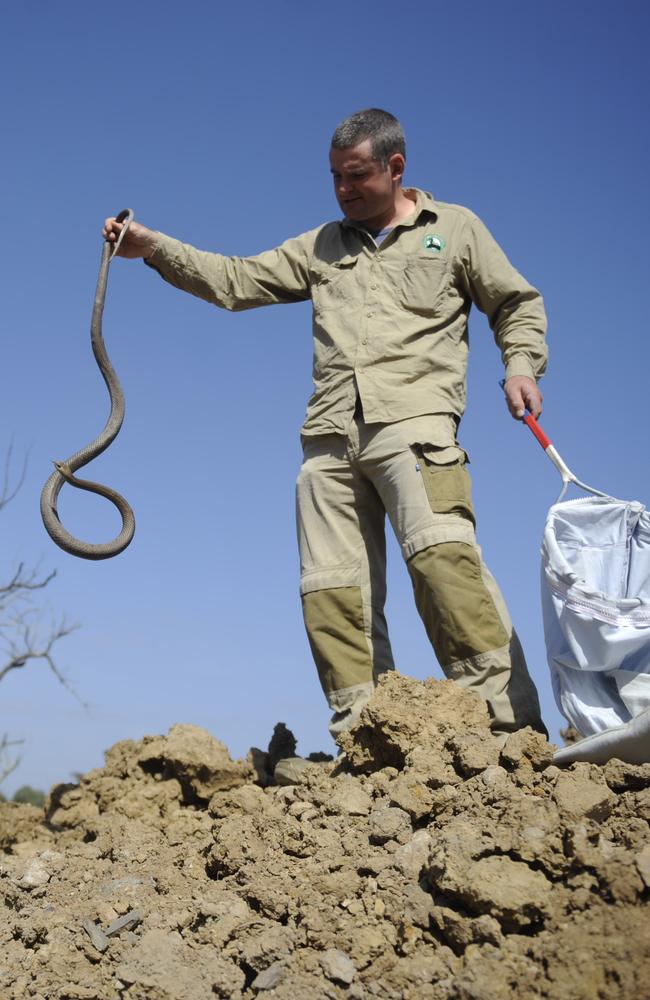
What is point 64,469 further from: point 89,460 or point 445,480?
point 445,480

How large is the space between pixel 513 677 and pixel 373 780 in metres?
0.70

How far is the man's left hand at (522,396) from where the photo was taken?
4.04 meters

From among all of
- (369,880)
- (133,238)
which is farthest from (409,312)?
(369,880)

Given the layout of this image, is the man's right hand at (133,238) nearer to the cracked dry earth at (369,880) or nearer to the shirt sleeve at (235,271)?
the shirt sleeve at (235,271)

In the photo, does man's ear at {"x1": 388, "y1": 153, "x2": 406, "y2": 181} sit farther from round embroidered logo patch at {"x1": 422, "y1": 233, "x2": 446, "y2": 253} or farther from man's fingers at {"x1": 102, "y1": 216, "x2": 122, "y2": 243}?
man's fingers at {"x1": 102, "y1": 216, "x2": 122, "y2": 243}

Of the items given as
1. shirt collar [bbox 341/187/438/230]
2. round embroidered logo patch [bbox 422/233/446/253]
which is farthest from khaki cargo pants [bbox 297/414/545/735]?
shirt collar [bbox 341/187/438/230]

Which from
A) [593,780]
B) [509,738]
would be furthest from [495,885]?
[509,738]

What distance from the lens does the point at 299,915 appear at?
304 centimetres

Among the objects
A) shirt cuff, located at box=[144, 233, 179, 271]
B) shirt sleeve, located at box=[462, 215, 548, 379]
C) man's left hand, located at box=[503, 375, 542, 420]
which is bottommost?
man's left hand, located at box=[503, 375, 542, 420]

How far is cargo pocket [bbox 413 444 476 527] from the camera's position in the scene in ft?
13.2

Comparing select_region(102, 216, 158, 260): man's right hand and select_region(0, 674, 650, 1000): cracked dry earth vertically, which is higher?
select_region(102, 216, 158, 260): man's right hand

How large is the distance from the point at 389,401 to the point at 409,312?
1.41ft

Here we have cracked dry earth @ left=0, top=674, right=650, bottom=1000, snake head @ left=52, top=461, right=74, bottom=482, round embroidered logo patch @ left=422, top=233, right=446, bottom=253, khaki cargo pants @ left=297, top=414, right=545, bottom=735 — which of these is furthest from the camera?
round embroidered logo patch @ left=422, top=233, right=446, bottom=253

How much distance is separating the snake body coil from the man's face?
0.94 meters
